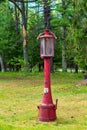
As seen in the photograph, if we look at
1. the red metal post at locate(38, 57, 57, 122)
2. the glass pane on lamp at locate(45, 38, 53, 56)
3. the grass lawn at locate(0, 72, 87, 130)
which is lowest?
the grass lawn at locate(0, 72, 87, 130)

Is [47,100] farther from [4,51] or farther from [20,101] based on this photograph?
[4,51]

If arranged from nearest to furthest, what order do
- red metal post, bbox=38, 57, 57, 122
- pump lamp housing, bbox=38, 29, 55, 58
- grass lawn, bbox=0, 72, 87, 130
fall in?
grass lawn, bbox=0, 72, 87, 130 < red metal post, bbox=38, 57, 57, 122 < pump lamp housing, bbox=38, 29, 55, 58

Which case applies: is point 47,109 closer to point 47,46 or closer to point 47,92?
point 47,92

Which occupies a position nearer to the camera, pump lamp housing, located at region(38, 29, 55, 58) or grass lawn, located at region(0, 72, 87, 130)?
grass lawn, located at region(0, 72, 87, 130)

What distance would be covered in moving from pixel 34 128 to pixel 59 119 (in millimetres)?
1128

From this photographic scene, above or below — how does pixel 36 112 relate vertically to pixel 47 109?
below

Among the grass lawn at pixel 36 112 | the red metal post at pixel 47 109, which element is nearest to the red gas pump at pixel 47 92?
the red metal post at pixel 47 109

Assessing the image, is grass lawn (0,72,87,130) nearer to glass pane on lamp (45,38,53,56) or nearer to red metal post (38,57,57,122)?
red metal post (38,57,57,122)

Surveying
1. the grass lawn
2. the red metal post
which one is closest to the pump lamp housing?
the red metal post

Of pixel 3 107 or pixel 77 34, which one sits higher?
pixel 77 34

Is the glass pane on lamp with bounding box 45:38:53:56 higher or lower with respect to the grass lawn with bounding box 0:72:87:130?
higher

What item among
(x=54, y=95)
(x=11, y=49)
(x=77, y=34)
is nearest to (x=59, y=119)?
(x=54, y=95)

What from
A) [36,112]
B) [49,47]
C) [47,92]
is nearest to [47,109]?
[47,92]

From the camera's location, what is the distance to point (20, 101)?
32.9ft
